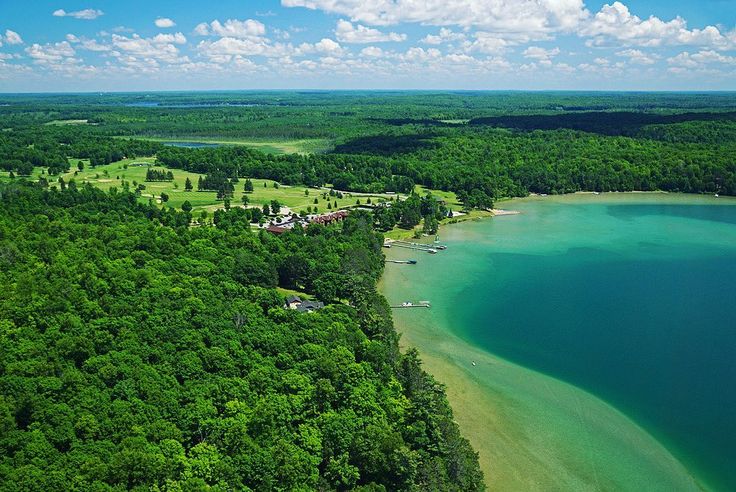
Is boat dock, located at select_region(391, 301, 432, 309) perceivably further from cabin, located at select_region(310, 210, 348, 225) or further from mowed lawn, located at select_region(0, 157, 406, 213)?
mowed lawn, located at select_region(0, 157, 406, 213)

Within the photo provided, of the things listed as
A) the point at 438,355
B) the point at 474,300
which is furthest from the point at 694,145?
the point at 438,355

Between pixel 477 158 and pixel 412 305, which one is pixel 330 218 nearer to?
pixel 412 305

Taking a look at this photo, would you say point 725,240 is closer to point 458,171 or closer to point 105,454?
point 458,171

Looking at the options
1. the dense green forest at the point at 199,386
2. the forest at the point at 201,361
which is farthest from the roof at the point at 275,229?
the dense green forest at the point at 199,386

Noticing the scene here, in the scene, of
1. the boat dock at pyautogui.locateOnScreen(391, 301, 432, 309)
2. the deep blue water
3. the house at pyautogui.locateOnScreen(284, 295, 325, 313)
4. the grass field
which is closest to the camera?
the deep blue water

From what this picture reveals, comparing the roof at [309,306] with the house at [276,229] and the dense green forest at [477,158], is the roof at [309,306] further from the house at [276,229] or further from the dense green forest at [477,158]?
the dense green forest at [477,158]

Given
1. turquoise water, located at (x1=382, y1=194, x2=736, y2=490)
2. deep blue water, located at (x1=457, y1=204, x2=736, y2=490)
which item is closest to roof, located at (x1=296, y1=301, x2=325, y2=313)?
turquoise water, located at (x1=382, y1=194, x2=736, y2=490)
